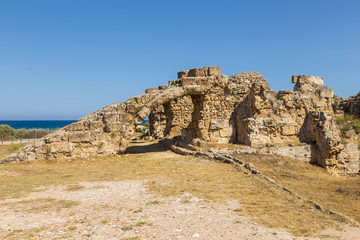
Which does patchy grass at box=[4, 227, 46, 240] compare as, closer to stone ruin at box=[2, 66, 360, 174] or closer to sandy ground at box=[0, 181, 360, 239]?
sandy ground at box=[0, 181, 360, 239]

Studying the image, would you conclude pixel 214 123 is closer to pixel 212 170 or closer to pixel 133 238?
pixel 212 170

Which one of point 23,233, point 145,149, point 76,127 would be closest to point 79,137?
point 76,127

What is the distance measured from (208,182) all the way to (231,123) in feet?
21.3

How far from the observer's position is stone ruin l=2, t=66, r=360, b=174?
1109cm

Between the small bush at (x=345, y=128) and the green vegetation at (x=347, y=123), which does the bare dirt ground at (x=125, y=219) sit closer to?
the small bush at (x=345, y=128)

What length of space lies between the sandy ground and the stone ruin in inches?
216

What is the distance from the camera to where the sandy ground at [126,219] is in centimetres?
395

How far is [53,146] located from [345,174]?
11836 millimetres

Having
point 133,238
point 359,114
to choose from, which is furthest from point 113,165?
point 359,114

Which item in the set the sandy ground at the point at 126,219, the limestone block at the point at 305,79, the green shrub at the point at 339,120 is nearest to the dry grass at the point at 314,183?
the sandy ground at the point at 126,219

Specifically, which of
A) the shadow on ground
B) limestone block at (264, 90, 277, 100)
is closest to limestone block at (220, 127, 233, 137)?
limestone block at (264, 90, 277, 100)

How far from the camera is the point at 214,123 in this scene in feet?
42.5

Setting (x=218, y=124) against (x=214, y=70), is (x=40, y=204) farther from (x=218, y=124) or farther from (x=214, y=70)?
(x=214, y=70)

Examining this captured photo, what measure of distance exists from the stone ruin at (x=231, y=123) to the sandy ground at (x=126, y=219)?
18.0 ft
